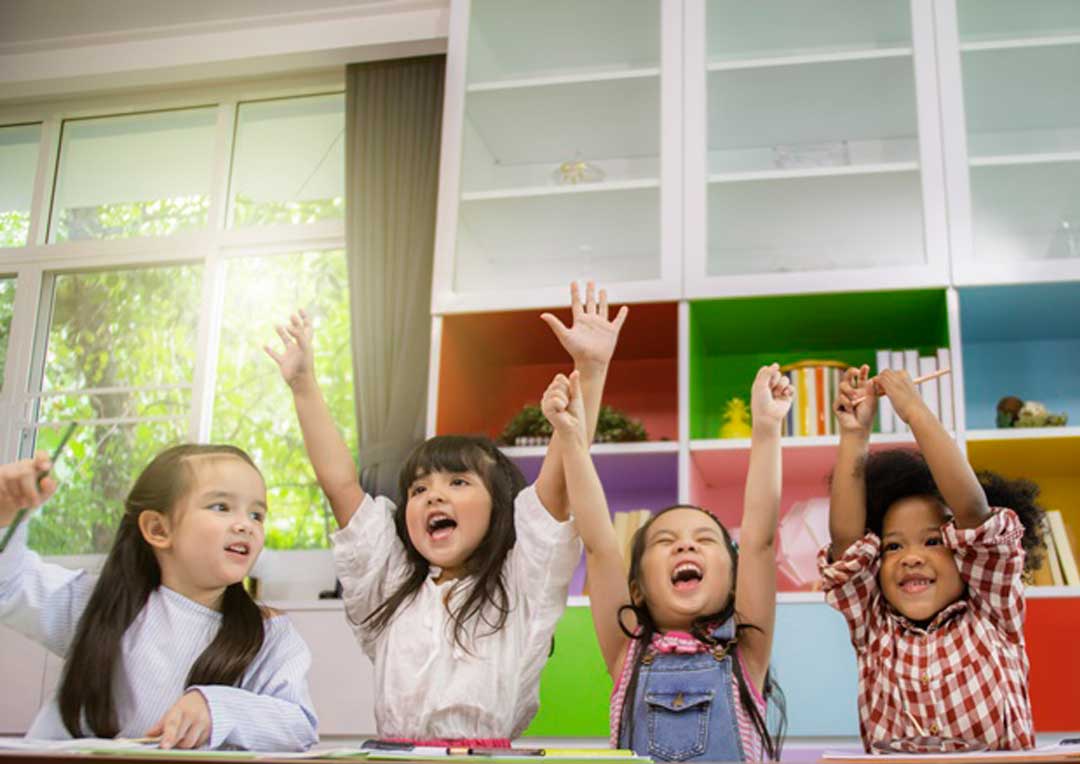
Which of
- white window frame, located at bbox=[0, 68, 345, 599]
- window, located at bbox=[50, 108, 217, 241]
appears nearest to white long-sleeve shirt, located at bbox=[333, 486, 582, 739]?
white window frame, located at bbox=[0, 68, 345, 599]

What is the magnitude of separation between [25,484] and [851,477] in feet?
3.81

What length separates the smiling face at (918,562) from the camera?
1.74 meters

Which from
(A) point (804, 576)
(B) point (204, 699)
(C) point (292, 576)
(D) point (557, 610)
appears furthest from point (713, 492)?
(B) point (204, 699)

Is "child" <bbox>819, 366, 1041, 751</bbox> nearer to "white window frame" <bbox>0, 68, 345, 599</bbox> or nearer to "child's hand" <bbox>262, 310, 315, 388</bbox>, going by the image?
"child's hand" <bbox>262, 310, 315, 388</bbox>

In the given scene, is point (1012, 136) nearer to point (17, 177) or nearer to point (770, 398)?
point (770, 398)

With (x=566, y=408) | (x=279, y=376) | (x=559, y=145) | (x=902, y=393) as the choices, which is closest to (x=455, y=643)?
(x=566, y=408)

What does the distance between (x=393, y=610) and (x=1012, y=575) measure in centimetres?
91

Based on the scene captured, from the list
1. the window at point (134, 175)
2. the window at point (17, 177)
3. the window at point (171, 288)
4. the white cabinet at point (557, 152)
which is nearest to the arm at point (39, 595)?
the white cabinet at point (557, 152)

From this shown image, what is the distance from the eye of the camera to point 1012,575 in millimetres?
1704

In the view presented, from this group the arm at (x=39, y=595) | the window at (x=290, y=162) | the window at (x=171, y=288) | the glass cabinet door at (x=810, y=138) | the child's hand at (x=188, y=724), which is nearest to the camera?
the child's hand at (x=188, y=724)

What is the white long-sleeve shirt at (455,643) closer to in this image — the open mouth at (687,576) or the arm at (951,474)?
the open mouth at (687,576)

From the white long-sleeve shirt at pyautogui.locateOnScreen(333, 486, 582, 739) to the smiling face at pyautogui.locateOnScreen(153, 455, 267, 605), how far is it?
193 millimetres

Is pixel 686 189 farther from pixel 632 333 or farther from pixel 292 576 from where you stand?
pixel 292 576

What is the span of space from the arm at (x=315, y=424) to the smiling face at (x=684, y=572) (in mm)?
492
